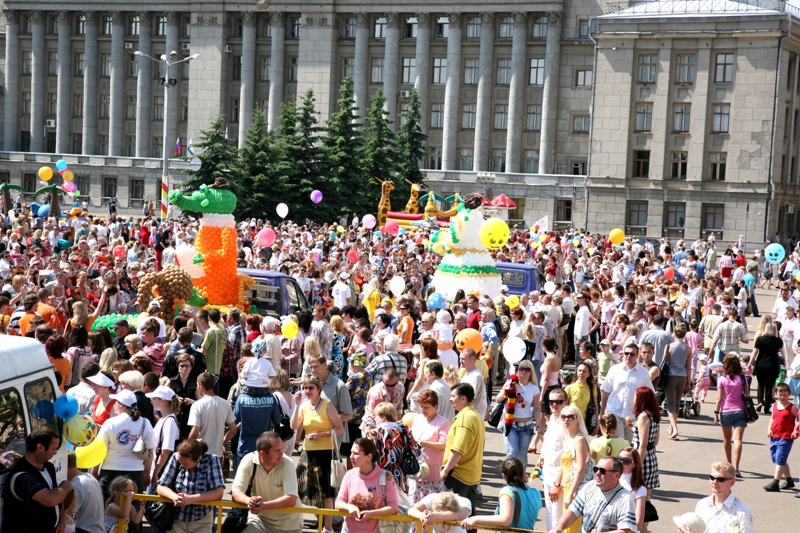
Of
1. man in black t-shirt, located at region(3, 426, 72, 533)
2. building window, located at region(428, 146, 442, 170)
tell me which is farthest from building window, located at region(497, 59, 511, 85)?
man in black t-shirt, located at region(3, 426, 72, 533)

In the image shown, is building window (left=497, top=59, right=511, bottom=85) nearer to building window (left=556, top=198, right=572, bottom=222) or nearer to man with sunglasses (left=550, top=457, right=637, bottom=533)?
building window (left=556, top=198, right=572, bottom=222)

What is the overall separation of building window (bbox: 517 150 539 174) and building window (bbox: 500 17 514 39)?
8457 mm

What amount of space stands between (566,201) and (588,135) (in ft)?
15.3

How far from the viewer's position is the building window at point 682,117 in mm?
65562

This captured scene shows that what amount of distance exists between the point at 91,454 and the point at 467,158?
68914mm

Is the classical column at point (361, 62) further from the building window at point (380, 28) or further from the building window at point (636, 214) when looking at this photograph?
the building window at point (636, 214)

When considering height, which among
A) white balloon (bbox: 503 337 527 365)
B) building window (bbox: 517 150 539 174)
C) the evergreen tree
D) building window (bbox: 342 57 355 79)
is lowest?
white balloon (bbox: 503 337 527 365)

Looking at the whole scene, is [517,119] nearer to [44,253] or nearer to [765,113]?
[765,113]

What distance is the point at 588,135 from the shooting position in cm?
7206

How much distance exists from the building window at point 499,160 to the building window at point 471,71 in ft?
16.8

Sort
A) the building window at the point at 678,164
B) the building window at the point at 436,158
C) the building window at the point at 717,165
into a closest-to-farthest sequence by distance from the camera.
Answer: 1. the building window at the point at 717,165
2. the building window at the point at 678,164
3. the building window at the point at 436,158

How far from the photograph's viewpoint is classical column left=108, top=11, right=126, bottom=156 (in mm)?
83562

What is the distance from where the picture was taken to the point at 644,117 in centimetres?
6656

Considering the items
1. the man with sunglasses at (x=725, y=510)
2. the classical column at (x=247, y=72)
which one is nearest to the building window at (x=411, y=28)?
the classical column at (x=247, y=72)
